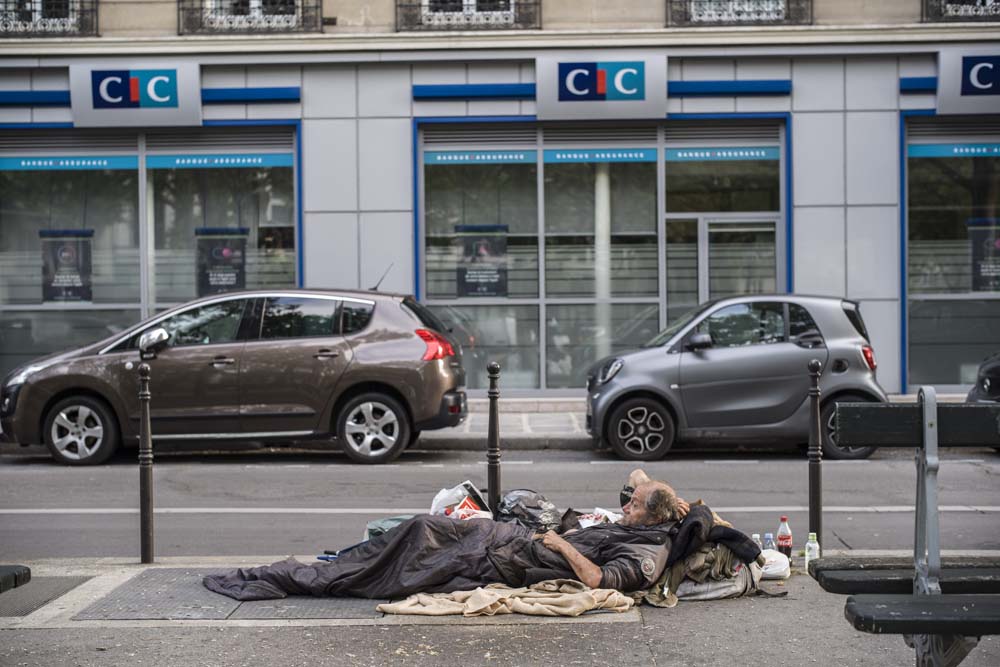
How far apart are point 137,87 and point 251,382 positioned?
6.42 metres

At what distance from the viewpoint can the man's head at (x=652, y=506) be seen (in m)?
6.20

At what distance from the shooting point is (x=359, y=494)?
1019 cm

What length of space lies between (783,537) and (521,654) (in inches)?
92.7

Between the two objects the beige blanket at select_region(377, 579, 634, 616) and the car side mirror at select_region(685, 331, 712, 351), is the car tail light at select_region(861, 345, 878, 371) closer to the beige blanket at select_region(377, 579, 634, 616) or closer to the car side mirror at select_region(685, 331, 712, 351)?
the car side mirror at select_region(685, 331, 712, 351)

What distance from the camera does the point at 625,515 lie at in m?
6.39

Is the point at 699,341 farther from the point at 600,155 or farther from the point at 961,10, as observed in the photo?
the point at 961,10

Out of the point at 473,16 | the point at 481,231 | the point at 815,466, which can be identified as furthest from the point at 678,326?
the point at 473,16

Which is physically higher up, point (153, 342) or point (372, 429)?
point (153, 342)

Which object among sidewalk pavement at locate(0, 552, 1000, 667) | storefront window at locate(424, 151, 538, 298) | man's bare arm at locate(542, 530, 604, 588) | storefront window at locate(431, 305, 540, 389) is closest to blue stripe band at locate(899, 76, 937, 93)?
storefront window at locate(424, 151, 538, 298)

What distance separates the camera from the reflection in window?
12070 mm

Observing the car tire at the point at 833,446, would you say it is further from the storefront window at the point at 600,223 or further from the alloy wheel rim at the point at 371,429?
the storefront window at the point at 600,223

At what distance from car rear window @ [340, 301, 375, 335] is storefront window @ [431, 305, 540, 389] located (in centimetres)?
469

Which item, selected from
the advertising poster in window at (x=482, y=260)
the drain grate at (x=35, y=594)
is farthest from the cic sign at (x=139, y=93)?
the drain grate at (x=35, y=594)

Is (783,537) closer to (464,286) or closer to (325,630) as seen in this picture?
(325,630)
